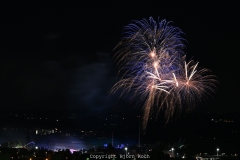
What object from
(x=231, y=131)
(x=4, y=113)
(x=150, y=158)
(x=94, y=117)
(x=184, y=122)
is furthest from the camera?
(x=4, y=113)

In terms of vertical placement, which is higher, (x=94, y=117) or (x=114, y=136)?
(x=94, y=117)

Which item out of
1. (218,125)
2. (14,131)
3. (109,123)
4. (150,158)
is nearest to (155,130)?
(218,125)

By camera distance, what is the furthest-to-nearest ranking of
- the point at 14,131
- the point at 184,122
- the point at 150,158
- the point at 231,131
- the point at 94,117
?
→ the point at 94,117 < the point at 14,131 < the point at 184,122 < the point at 231,131 < the point at 150,158

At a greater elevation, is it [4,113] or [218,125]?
[4,113]

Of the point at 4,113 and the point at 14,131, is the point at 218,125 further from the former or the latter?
the point at 4,113

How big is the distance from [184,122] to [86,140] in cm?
1581

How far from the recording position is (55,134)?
75.2m

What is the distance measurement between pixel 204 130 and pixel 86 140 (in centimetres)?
1889

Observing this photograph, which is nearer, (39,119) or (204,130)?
(204,130)

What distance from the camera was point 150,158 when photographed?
22000mm

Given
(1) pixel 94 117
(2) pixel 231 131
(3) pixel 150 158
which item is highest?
(1) pixel 94 117

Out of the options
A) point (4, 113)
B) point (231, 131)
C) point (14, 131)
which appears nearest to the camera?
point (231, 131)

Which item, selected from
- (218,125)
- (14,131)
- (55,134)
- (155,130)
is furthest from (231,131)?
(14,131)

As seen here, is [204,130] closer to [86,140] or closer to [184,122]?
[184,122]
